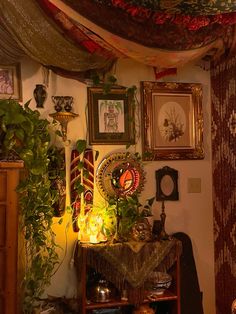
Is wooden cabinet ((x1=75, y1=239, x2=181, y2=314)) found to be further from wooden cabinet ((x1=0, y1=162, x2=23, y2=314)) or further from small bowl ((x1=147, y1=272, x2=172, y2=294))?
wooden cabinet ((x1=0, y1=162, x2=23, y2=314))

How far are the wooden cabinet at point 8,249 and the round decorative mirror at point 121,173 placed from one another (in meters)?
0.82

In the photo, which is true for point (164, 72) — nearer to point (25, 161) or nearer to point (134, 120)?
point (134, 120)

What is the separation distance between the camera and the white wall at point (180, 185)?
252cm

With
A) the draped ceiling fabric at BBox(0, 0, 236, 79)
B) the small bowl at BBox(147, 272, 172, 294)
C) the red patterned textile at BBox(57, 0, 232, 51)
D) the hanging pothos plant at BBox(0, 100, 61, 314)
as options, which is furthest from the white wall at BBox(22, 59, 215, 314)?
the red patterned textile at BBox(57, 0, 232, 51)

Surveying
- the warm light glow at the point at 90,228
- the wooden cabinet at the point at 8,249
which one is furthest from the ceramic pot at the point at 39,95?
the warm light glow at the point at 90,228

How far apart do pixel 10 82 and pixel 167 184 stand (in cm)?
139

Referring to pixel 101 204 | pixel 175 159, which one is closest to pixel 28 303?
pixel 101 204

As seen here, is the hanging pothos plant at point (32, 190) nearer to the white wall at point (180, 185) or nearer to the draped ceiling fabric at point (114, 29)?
the white wall at point (180, 185)

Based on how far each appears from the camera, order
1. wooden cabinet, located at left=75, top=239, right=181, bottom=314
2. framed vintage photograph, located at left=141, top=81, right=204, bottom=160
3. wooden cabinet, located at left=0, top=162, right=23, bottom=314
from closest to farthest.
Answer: wooden cabinet, located at left=0, top=162, right=23, bottom=314
wooden cabinet, located at left=75, top=239, right=181, bottom=314
framed vintage photograph, located at left=141, top=81, right=204, bottom=160

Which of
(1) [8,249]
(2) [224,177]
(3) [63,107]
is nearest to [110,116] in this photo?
(3) [63,107]

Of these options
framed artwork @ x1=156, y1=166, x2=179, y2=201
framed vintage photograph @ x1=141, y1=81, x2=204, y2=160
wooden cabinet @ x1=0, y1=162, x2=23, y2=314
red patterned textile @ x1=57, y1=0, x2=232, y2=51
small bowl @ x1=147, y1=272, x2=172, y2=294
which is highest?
red patterned textile @ x1=57, y1=0, x2=232, y2=51

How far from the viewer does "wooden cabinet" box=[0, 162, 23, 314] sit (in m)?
1.86

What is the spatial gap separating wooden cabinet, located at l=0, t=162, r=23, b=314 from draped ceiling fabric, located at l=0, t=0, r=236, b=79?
771mm

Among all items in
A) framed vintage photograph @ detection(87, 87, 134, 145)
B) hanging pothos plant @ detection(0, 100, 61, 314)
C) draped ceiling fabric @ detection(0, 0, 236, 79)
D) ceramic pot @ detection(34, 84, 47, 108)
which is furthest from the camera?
framed vintage photograph @ detection(87, 87, 134, 145)
